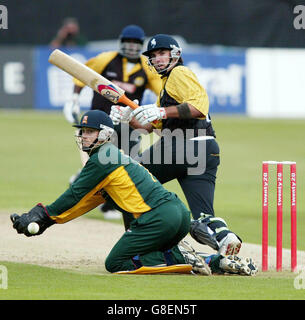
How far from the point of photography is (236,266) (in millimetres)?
7141

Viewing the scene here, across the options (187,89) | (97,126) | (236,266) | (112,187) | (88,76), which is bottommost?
(236,266)

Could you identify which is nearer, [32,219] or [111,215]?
[32,219]

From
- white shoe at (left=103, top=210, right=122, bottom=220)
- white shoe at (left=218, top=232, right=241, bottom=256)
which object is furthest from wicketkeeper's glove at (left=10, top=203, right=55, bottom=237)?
white shoe at (left=103, top=210, right=122, bottom=220)

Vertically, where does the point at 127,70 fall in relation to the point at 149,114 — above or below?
above

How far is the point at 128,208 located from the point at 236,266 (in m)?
1.00

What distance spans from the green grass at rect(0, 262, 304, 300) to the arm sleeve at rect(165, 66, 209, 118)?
148cm

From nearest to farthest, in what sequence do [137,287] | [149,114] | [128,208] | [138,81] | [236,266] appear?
1. [137,287]
2. [128,208]
3. [236,266]
4. [149,114]
5. [138,81]

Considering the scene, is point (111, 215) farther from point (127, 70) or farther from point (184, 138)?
point (184, 138)

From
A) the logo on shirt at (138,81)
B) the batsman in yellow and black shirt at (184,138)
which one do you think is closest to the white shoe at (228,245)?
the batsman in yellow and black shirt at (184,138)

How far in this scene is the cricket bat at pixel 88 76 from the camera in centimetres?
796

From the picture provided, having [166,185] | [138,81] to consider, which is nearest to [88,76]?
[138,81]
